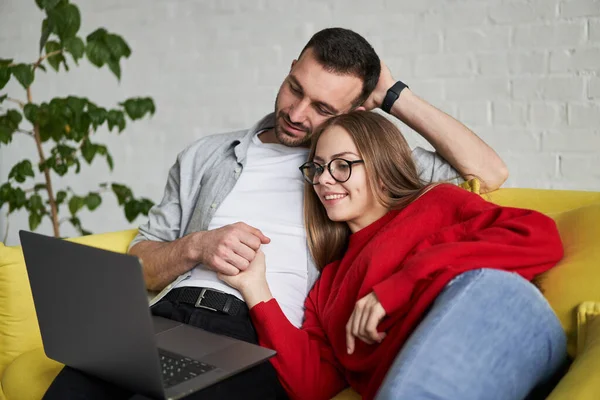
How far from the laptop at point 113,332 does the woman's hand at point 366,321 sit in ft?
0.55

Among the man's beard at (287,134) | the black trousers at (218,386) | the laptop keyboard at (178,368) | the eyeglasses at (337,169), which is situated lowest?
the black trousers at (218,386)

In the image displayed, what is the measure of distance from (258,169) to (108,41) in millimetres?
841

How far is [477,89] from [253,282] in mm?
1344

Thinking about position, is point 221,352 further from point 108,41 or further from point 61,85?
point 61,85

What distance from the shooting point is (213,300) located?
5.32ft

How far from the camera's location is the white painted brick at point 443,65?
2.55 meters

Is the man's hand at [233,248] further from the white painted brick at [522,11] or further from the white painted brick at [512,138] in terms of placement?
the white painted brick at [522,11]

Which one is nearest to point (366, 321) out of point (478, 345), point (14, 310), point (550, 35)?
point (478, 345)

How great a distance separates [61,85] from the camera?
3.64m

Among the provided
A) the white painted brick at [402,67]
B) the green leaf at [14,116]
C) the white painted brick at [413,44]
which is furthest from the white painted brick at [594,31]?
the green leaf at [14,116]

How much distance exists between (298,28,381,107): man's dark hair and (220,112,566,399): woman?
17 centimetres

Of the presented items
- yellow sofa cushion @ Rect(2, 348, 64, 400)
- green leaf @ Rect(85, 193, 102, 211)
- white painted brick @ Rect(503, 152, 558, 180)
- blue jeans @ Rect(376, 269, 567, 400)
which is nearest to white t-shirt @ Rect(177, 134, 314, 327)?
yellow sofa cushion @ Rect(2, 348, 64, 400)

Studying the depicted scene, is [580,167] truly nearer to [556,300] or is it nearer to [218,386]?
[556,300]

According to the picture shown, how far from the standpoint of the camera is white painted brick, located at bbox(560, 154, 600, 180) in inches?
94.0
